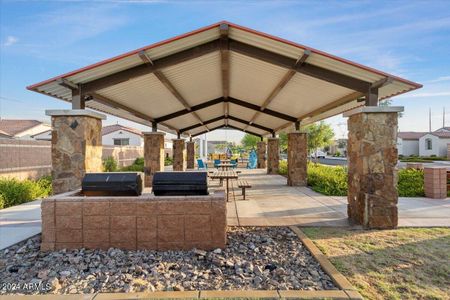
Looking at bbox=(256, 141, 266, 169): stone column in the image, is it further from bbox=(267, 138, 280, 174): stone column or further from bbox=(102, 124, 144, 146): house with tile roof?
bbox=(102, 124, 144, 146): house with tile roof

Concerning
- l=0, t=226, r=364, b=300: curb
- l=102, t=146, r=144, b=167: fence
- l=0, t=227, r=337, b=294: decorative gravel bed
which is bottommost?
l=0, t=227, r=337, b=294: decorative gravel bed

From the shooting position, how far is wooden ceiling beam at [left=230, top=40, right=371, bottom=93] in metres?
6.23

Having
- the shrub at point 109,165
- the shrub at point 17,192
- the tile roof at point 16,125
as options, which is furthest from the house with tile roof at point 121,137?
the shrub at point 17,192

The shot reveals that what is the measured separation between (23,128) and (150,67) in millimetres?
37398

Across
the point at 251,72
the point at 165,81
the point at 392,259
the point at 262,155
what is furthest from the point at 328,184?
the point at 262,155

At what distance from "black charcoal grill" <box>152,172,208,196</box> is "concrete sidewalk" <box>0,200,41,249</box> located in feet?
8.69

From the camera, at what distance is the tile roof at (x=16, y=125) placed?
3421cm

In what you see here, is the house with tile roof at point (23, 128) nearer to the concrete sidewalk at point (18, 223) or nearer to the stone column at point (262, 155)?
the stone column at point (262, 155)

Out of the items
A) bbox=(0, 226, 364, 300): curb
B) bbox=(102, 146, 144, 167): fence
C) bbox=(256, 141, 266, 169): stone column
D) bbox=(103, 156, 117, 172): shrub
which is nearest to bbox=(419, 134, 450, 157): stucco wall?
bbox=(256, 141, 266, 169): stone column

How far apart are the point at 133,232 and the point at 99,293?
145 cm

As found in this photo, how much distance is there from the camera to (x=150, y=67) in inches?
252

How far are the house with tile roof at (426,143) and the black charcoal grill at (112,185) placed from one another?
44.8m

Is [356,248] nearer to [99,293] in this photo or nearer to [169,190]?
[169,190]

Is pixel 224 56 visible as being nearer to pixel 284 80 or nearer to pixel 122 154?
pixel 284 80
